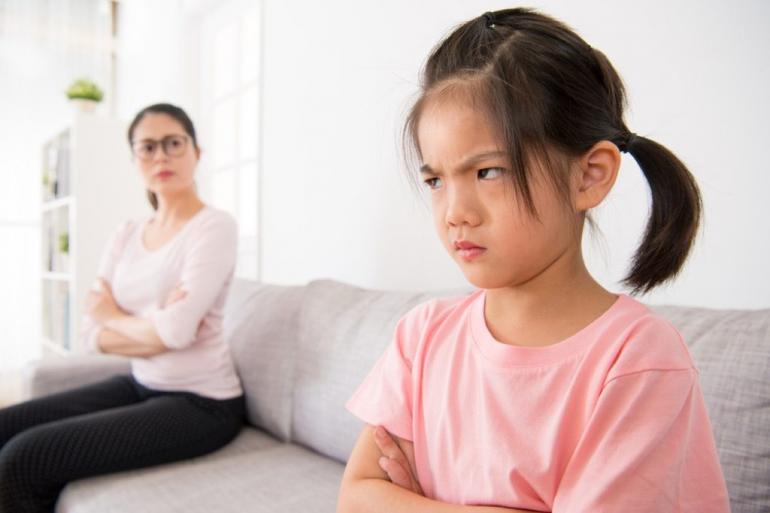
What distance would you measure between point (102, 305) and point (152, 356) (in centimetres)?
24

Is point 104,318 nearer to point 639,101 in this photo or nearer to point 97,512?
point 97,512

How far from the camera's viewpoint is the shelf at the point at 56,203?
9.93 ft

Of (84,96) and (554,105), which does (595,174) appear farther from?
(84,96)

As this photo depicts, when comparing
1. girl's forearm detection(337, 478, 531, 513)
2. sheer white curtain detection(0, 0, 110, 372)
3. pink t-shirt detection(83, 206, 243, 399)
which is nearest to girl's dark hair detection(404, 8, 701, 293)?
girl's forearm detection(337, 478, 531, 513)

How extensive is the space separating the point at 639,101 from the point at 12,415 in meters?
1.69

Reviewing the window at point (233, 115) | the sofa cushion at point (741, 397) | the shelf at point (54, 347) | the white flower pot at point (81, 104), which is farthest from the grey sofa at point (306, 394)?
the white flower pot at point (81, 104)

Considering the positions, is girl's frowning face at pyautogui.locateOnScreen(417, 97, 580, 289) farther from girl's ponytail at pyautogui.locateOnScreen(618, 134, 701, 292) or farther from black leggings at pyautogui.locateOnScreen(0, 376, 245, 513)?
black leggings at pyautogui.locateOnScreen(0, 376, 245, 513)

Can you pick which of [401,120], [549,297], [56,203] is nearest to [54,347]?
[56,203]

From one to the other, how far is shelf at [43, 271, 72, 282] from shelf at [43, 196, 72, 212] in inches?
15.0

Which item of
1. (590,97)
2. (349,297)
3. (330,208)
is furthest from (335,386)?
(590,97)

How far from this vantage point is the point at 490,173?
609mm

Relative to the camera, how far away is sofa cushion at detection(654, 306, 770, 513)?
75 cm

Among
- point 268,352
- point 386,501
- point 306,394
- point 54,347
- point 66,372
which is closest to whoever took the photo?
point 386,501

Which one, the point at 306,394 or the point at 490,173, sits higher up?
the point at 490,173
